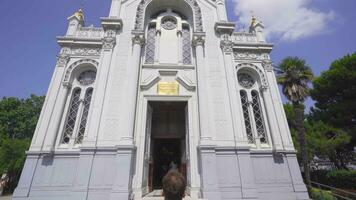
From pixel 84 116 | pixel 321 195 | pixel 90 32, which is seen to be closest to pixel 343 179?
pixel 321 195

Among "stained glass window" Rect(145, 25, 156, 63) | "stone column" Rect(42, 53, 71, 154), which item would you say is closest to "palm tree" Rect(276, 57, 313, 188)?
"stained glass window" Rect(145, 25, 156, 63)

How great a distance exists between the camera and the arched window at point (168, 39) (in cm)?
1090

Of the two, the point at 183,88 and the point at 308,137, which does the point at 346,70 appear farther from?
the point at 183,88

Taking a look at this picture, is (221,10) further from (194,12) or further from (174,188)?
(174,188)

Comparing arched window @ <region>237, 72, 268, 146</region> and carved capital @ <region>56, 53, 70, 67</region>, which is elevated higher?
carved capital @ <region>56, 53, 70, 67</region>

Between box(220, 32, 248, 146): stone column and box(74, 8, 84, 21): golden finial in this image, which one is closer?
box(220, 32, 248, 146): stone column

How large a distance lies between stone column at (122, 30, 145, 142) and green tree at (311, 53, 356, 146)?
18.6 meters

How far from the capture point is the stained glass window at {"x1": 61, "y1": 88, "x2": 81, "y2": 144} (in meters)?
9.05

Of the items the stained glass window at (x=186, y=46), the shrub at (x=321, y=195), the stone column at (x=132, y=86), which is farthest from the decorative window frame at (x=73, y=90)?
the shrub at (x=321, y=195)

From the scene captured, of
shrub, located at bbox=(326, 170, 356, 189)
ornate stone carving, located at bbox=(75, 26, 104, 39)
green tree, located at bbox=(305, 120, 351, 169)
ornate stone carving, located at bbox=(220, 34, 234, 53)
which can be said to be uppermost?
ornate stone carving, located at bbox=(75, 26, 104, 39)

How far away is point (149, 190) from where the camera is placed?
920 cm

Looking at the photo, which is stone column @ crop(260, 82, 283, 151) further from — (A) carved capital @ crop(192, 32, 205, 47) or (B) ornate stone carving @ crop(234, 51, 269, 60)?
(A) carved capital @ crop(192, 32, 205, 47)

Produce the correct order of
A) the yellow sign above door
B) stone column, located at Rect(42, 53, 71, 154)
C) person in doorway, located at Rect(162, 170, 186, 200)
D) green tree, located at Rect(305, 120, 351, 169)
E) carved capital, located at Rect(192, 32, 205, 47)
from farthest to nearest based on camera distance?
green tree, located at Rect(305, 120, 351, 169)
carved capital, located at Rect(192, 32, 205, 47)
the yellow sign above door
stone column, located at Rect(42, 53, 71, 154)
person in doorway, located at Rect(162, 170, 186, 200)

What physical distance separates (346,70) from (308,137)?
24.7 feet
